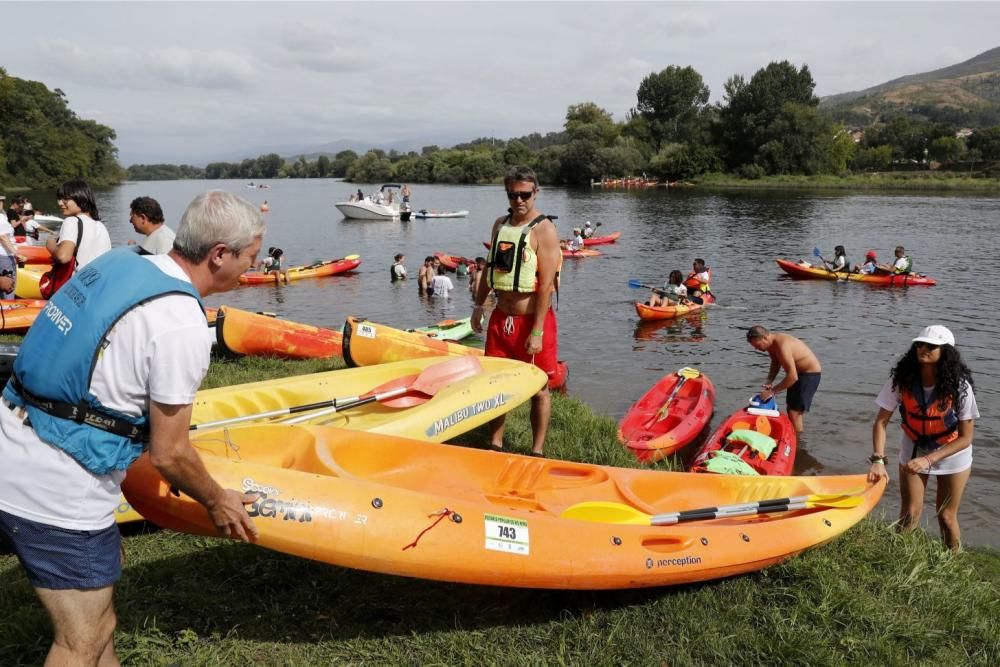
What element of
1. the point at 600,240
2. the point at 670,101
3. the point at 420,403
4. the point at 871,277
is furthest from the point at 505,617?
the point at 670,101

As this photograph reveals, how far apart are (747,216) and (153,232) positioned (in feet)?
128

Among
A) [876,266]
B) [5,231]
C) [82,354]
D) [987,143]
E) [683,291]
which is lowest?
[683,291]

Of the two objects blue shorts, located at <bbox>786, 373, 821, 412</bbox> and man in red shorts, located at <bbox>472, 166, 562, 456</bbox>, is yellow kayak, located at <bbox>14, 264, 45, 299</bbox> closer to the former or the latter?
man in red shorts, located at <bbox>472, 166, 562, 456</bbox>

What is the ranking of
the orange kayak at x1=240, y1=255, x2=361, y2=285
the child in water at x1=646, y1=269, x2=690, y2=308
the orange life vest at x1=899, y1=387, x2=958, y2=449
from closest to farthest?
the orange life vest at x1=899, y1=387, x2=958, y2=449 → the child in water at x1=646, y1=269, x2=690, y2=308 → the orange kayak at x1=240, y1=255, x2=361, y2=285

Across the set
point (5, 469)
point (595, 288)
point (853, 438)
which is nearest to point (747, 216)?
point (595, 288)

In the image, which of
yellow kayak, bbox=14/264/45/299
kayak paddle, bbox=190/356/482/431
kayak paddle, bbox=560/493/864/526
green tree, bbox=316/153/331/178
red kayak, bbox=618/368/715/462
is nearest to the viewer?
kayak paddle, bbox=560/493/864/526

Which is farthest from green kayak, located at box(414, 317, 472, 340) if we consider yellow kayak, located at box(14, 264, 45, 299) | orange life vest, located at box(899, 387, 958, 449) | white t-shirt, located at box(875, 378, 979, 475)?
orange life vest, located at box(899, 387, 958, 449)

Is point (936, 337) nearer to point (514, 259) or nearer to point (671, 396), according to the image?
point (514, 259)

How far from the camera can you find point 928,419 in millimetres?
4914

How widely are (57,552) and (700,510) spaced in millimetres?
3353

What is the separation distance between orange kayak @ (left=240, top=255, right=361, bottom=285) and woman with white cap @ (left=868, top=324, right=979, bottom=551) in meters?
18.1

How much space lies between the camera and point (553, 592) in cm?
391

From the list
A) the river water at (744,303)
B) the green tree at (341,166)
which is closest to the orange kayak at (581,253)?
the river water at (744,303)

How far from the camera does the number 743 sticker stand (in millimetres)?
3443
